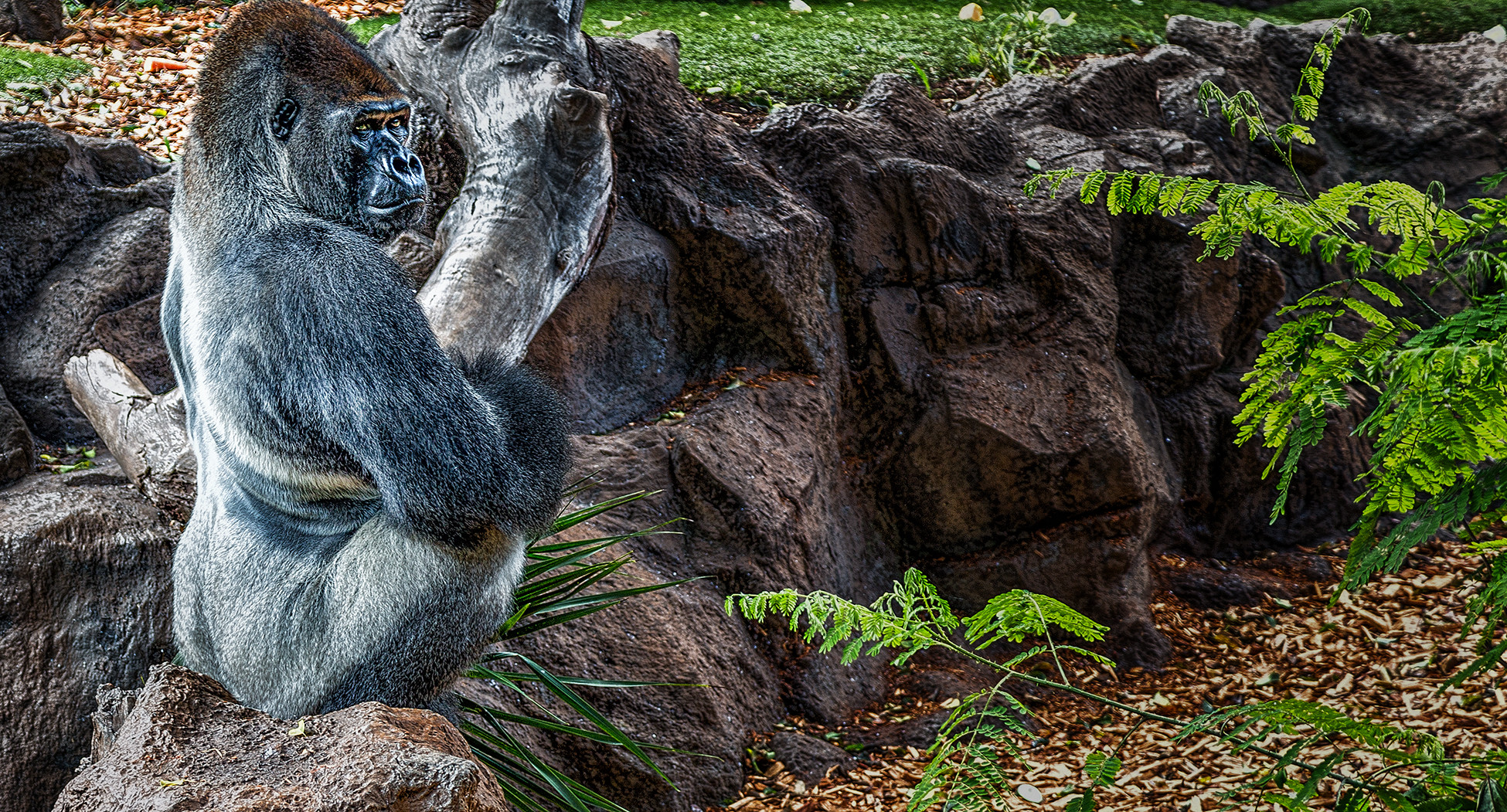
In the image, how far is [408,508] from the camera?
2.09 meters

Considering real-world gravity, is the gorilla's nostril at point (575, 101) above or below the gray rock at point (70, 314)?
above

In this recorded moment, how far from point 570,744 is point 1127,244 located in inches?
134

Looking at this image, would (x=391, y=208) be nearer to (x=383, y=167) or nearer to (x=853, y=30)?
(x=383, y=167)

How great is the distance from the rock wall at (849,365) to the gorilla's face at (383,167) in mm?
1399

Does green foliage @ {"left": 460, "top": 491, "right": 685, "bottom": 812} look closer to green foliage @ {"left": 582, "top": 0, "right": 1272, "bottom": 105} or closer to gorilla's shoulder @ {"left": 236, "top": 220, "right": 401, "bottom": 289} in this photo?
gorilla's shoulder @ {"left": 236, "top": 220, "right": 401, "bottom": 289}

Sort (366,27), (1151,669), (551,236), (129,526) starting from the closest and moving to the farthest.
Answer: (129,526) < (551,236) < (1151,669) < (366,27)

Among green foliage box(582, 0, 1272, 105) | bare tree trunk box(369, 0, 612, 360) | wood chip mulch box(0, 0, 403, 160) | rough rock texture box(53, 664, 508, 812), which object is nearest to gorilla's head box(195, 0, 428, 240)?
bare tree trunk box(369, 0, 612, 360)

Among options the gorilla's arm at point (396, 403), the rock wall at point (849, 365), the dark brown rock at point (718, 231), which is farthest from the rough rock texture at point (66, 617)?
the dark brown rock at point (718, 231)

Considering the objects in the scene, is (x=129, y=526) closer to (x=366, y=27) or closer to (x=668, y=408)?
(x=668, y=408)

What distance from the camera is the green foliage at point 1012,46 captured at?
5.79m

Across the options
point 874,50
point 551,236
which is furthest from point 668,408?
point 874,50

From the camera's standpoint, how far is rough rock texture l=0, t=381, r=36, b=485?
128 inches

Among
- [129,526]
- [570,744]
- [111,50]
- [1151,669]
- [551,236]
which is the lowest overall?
[1151,669]

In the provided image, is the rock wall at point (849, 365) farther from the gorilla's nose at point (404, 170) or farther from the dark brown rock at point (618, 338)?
the gorilla's nose at point (404, 170)
